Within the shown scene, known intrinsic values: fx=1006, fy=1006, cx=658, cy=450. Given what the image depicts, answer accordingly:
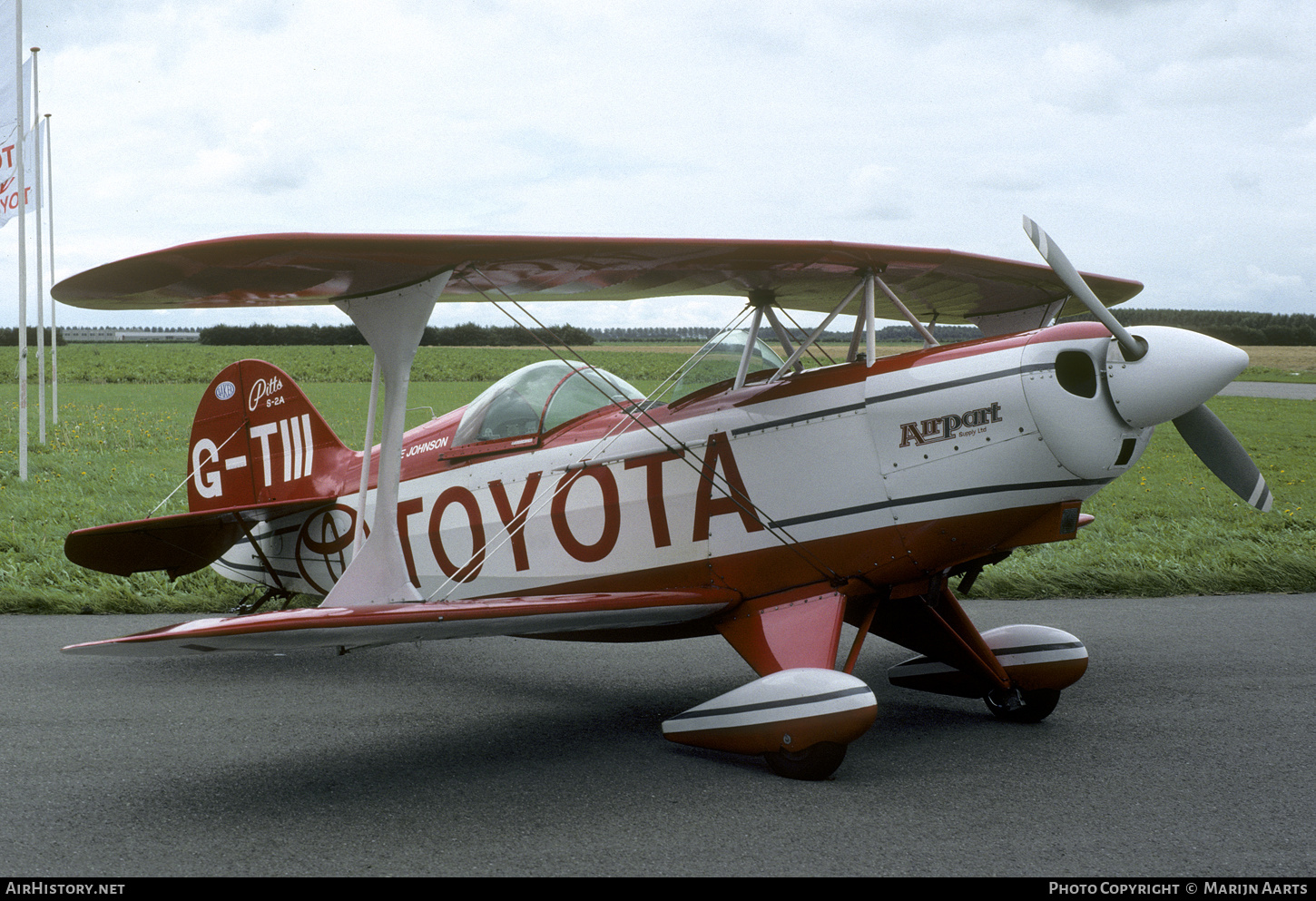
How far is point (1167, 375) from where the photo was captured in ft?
13.1

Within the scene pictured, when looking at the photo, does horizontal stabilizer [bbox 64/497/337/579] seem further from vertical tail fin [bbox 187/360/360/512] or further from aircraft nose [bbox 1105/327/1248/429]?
aircraft nose [bbox 1105/327/1248/429]

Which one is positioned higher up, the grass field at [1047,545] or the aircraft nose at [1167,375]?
the aircraft nose at [1167,375]

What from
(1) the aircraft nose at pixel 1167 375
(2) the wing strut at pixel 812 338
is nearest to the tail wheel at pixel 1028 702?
(1) the aircraft nose at pixel 1167 375

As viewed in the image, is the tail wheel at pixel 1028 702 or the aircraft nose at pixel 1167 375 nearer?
the aircraft nose at pixel 1167 375

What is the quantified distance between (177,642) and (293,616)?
0.38m

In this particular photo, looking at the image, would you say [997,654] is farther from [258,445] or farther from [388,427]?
[258,445]

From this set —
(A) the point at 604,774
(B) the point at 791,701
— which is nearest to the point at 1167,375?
(B) the point at 791,701

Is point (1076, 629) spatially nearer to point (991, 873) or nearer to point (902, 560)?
point (902, 560)

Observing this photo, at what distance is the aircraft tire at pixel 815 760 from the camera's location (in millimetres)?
4105

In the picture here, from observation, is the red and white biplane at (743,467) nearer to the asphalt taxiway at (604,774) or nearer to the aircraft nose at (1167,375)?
the aircraft nose at (1167,375)

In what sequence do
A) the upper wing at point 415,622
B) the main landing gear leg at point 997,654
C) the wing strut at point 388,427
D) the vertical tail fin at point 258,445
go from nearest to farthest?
the upper wing at point 415,622, the wing strut at point 388,427, the main landing gear leg at point 997,654, the vertical tail fin at point 258,445

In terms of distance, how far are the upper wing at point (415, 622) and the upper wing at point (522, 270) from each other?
144 centimetres

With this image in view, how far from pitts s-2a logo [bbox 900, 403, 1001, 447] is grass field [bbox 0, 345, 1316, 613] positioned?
2.36 m

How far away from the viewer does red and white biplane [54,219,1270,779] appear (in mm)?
4086
